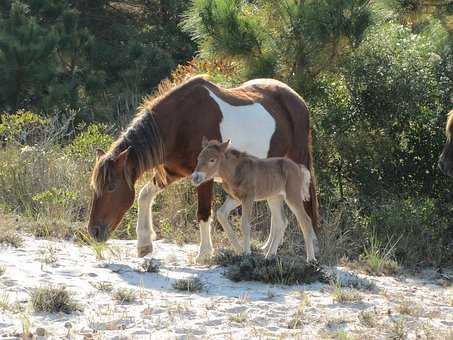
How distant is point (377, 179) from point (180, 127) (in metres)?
3.68

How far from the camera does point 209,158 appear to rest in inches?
327

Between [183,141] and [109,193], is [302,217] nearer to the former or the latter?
[183,141]

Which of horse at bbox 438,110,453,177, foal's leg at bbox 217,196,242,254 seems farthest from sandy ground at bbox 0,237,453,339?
horse at bbox 438,110,453,177

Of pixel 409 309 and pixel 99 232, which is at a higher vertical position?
pixel 99 232

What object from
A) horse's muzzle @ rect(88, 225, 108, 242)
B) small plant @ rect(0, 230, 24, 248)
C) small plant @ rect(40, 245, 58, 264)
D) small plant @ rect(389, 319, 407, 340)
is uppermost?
horse's muzzle @ rect(88, 225, 108, 242)

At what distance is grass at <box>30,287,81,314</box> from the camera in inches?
255

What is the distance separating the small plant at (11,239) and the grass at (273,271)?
2277 millimetres

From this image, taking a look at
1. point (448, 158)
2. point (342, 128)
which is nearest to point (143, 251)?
point (448, 158)

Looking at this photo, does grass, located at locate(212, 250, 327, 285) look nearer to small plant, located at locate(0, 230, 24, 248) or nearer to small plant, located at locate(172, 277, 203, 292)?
small plant, located at locate(172, 277, 203, 292)

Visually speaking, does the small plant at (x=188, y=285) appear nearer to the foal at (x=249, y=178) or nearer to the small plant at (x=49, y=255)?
the foal at (x=249, y=178)

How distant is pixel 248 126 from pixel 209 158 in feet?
3.98

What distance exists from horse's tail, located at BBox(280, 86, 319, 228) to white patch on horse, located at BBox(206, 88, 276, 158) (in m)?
0.41

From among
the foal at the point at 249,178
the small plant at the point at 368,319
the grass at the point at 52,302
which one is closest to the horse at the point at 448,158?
the foal at the point at 249,178

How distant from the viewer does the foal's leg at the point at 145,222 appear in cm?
906
